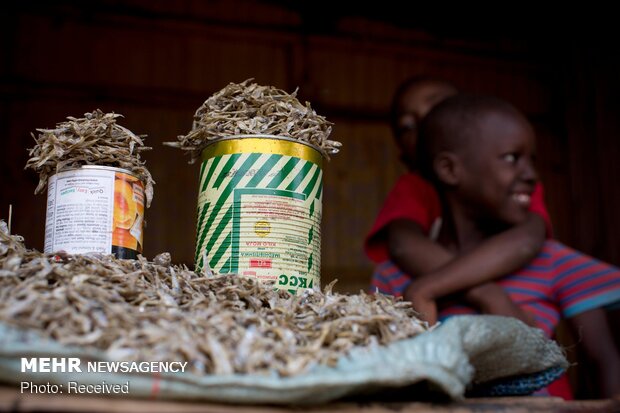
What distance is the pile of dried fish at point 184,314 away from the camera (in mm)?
828

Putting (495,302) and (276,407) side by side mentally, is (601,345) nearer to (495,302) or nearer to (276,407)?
(495,302)

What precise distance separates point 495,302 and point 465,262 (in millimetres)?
114

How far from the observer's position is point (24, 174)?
3.46 metres

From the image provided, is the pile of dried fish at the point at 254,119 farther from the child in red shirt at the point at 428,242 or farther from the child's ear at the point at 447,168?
the child's ear at the point at 447,168

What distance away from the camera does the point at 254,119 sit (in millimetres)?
1192

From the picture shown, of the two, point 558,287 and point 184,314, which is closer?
point 184,314

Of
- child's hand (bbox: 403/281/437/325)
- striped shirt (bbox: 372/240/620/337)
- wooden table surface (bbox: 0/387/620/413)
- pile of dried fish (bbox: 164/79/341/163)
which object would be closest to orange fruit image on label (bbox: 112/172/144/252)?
pile of dried fish (bbox: 164/79/341/163)

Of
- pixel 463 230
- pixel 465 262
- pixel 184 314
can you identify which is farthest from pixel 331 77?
pixel 184 314

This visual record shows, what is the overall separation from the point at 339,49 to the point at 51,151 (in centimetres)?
285

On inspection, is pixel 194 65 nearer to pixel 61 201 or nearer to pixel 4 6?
pixel 4 6

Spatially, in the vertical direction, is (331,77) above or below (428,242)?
above

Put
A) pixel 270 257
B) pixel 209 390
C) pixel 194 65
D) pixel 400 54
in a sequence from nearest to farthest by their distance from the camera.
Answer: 1. pixel 209 390
2. pixel 270 257
3. pixel 194 65
4. pixel 400 54

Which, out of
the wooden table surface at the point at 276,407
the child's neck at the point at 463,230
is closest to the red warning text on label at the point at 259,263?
the wooden table surface at the point at 276,407

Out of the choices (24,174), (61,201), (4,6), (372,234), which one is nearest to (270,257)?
(61,201)
